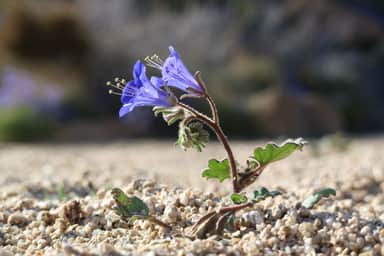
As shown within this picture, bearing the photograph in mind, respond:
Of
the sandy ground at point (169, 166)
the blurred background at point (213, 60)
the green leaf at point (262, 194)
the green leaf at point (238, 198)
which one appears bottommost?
the green leaf at point (238, 198)

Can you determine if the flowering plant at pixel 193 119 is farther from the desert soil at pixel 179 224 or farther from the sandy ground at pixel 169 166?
the sandy ground at pixel 169 166

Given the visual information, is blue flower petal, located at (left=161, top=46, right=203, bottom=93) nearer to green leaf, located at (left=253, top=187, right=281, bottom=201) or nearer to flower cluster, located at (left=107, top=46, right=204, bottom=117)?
flower cluster, located at (left=107, top=46, right=204, bottom=117)

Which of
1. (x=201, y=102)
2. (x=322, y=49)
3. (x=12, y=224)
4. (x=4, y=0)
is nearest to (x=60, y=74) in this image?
(x=4, y=0)

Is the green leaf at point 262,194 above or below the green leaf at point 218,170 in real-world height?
below

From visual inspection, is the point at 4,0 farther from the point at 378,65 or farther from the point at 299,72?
the point at 378,65

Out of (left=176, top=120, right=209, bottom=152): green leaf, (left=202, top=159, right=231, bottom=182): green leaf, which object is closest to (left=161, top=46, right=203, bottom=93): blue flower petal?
(left=176, top=120, right=209, bottom=152): green leaf

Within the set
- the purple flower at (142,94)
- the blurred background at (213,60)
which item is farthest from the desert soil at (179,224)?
the blurred background at (213,60)

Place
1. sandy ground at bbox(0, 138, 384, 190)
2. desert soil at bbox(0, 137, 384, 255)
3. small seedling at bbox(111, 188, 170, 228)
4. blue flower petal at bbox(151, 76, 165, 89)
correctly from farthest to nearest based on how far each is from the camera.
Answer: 1. sandy ground at bbox(0, 138, 384, 190)
2. small seedling at bbox(111, 188, 170, 228)
3. blue flower petal at bbox(151, 76, 165, 89)
4. desert soil at bbox(0, 137, 384, 255)
